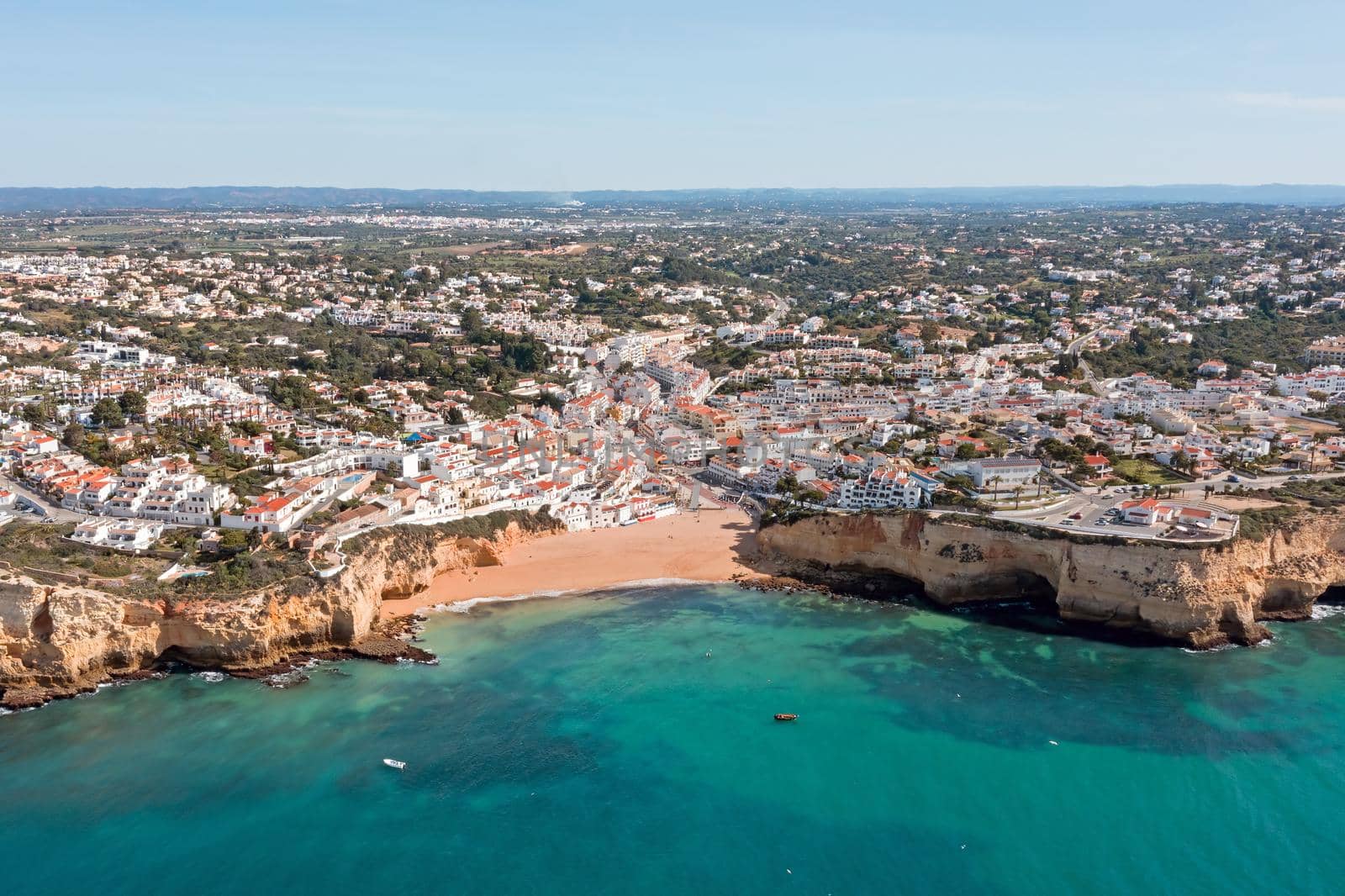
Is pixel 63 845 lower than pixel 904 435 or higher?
lower

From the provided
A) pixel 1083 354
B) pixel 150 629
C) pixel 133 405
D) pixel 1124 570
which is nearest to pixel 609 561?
pixel 150 629

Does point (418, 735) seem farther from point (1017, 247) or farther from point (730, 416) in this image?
point (1017, 247)

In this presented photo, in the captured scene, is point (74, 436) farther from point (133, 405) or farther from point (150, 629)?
A: point (150, 629)

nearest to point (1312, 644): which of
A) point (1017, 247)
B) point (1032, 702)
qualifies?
point (1032, 702)

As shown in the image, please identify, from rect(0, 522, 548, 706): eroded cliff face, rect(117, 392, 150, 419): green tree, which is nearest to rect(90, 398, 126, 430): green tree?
rect(117, 392, 150, 419): green tree

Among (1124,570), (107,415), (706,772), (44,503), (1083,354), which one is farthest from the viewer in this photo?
(1083,354)

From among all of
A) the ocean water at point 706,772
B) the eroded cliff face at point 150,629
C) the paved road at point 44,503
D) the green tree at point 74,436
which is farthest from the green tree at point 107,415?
the ocean water at point 706,772

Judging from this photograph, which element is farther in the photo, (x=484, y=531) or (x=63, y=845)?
(x=484, y=531)

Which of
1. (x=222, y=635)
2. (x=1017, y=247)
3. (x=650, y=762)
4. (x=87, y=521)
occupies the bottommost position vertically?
(x=650, y=762)
